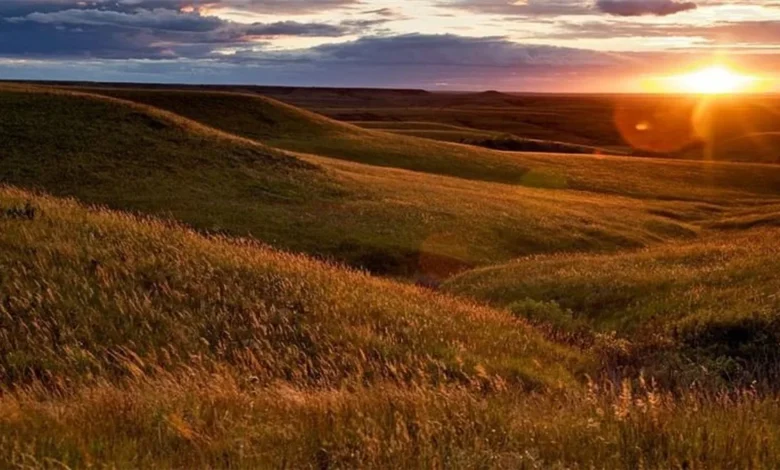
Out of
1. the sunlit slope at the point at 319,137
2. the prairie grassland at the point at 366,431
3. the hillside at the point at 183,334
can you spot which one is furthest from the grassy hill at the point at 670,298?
the sunlit slope at the point at 319,137

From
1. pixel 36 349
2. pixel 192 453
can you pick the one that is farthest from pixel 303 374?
pixel 192 453

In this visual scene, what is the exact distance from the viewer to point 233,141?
47.1 meters

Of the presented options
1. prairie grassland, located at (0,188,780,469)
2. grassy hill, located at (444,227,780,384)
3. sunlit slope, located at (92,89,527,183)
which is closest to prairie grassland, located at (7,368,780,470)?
prairie grassland, located at (0,188,780,469)

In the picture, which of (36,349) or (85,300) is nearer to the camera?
(36,349)

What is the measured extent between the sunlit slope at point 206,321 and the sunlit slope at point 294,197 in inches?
642

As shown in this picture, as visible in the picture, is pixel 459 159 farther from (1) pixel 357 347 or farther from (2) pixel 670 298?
(1) pixel 357 347

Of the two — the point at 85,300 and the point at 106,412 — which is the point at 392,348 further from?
the point at 106,412

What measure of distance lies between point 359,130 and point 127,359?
67.5 meters

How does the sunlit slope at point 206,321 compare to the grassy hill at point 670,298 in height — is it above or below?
above

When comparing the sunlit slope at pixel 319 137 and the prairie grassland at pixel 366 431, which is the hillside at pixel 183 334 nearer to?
the prairie grassland at pixel 366 431

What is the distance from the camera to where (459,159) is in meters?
62.9

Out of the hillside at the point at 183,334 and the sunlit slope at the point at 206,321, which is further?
the sunlit slope at the point at 206,321

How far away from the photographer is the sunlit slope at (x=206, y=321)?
29.3ft

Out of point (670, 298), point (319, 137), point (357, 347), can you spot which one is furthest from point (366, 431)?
point (319, 137)
